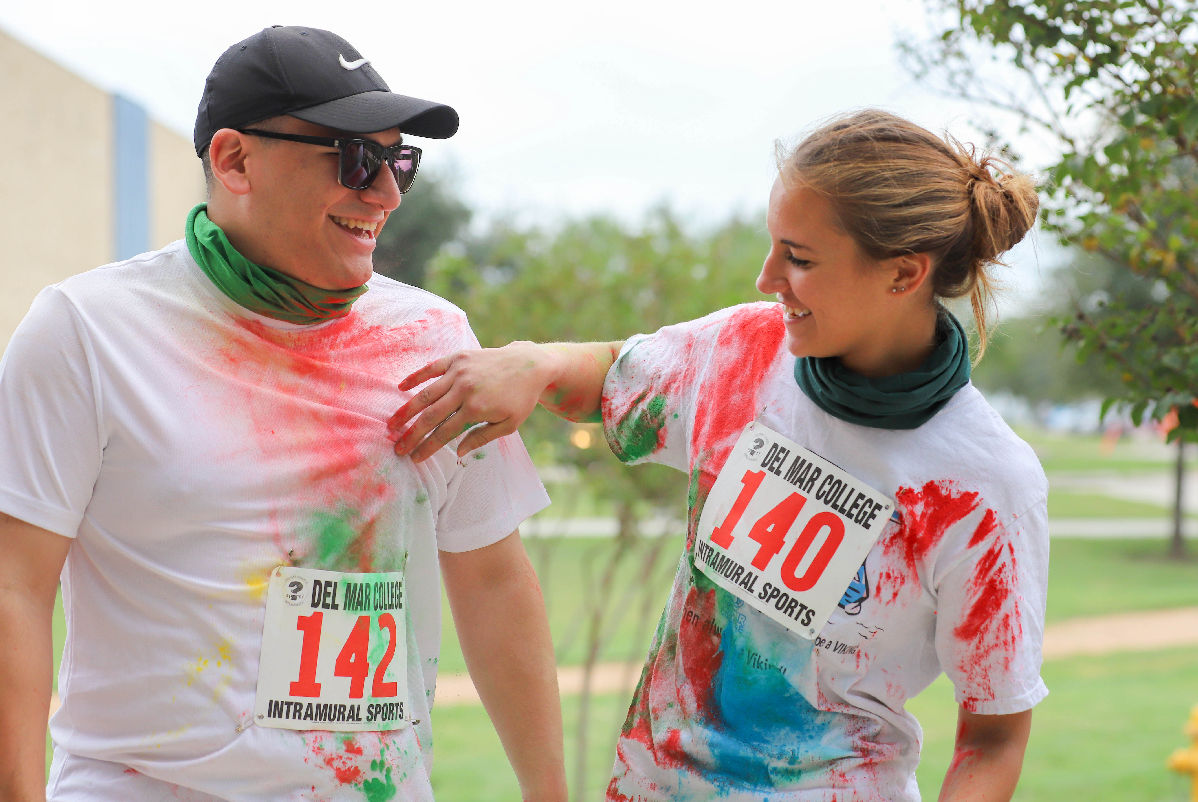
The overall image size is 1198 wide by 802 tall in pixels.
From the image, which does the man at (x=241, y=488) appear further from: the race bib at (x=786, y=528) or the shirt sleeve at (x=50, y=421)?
the race bib at (x=786, y=528)

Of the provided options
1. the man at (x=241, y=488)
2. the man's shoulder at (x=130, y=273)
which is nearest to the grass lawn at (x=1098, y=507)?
the man at (x=241, y=488)

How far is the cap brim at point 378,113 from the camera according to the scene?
1920 mm

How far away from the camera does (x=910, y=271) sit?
1928 mm

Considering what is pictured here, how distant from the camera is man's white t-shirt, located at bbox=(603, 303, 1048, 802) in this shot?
74.0 inches

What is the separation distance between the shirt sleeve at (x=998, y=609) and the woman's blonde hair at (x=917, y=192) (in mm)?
436

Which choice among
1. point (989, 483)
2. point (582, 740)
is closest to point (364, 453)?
point (989, 483)

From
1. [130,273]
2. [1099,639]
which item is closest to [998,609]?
[130,273]

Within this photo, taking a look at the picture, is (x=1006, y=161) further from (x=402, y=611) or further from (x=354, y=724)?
(x=354, y=724)

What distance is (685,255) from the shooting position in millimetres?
6207

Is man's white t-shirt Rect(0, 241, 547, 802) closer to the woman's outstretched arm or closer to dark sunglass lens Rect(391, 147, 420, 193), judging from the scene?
the woman's outstretched arm

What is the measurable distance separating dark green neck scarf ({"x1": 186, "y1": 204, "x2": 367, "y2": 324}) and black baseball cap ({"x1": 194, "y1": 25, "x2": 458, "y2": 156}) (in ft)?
0.53

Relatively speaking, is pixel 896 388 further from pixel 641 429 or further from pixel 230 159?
pixel 230 159

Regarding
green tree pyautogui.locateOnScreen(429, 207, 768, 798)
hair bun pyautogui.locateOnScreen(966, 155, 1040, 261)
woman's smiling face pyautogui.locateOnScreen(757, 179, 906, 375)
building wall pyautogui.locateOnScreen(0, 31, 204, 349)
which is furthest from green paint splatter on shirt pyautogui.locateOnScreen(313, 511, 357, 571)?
building wall pyautogui.locateOnScreen(0, 31, 204, 349)

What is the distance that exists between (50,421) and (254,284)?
0.40 meters
